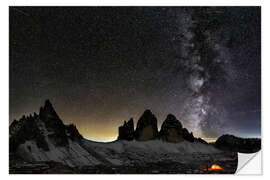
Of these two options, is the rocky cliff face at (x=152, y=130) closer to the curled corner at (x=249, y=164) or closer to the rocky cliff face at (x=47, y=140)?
the rocky cliff face at (x=47, y=140)

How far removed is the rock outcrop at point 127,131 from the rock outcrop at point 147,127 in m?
0.07

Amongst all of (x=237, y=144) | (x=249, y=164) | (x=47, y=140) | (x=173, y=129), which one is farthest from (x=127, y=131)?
(x=249, y=164)

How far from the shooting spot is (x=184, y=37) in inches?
178

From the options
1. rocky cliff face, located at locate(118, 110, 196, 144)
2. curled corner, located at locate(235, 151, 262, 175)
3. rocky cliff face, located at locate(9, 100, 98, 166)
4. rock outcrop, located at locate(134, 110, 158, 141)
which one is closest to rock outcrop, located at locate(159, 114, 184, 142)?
rocky cliff face, located at locate(118, 110, 196, 144)

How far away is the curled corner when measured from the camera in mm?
4352

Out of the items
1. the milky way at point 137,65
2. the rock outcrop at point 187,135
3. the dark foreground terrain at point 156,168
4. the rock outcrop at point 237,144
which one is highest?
the milky way at point 137,65

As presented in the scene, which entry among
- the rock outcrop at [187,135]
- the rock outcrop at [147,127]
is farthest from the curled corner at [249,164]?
the rock outcrop at [147,127]

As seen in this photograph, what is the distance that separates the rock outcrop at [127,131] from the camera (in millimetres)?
4414

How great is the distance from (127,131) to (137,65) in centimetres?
90

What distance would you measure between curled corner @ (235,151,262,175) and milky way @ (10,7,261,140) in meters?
0.33

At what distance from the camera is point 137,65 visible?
4547 millimetres
